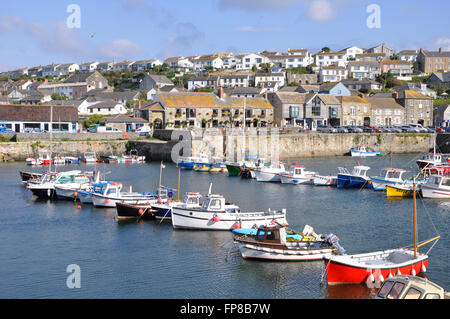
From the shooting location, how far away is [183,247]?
1029 inches

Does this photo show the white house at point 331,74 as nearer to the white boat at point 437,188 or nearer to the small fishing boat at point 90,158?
the small fishing boat at point 90,158

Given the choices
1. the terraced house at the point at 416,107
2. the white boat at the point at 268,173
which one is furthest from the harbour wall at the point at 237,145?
the terraced house at the point at 416,107

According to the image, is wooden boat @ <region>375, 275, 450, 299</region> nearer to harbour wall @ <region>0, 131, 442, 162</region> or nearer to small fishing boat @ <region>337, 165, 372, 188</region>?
small fishing boat @ <region>337, 165, 372, 188</region>

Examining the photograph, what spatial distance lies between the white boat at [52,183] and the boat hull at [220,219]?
1465 cm

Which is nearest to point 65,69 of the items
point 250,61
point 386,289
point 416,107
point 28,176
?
point 250,61

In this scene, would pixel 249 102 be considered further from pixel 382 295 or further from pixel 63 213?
pixel 382 295

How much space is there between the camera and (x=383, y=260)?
828 inches

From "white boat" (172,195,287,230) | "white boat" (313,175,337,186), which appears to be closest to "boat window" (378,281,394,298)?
"white boat" (172,195,287,230)

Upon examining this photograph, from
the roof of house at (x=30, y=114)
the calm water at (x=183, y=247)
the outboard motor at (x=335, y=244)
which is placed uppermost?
the roof of house at (x=30, y=114)

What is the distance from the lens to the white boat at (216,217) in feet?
94.4

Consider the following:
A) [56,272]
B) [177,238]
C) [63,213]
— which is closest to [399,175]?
[177,238]

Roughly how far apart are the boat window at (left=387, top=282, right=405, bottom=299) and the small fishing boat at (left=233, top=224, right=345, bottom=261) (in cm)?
751
